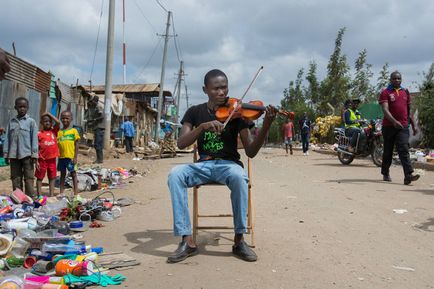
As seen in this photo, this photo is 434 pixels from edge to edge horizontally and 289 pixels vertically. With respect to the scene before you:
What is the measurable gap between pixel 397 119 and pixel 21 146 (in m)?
6.55

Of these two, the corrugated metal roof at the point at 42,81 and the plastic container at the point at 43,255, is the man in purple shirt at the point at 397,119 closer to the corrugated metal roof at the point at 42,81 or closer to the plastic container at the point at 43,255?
the plastic container at the point at 43,255

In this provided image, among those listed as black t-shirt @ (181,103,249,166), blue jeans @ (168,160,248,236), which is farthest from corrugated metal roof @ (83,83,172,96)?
blue jeans @ (168,160,248,236)

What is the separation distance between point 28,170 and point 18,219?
93.2 inches

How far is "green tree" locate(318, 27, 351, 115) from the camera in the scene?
28.4 meters

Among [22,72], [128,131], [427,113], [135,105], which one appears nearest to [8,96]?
[22,72]

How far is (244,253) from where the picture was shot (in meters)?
3.56

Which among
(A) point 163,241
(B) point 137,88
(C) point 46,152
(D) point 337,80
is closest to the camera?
(A) point 163,241

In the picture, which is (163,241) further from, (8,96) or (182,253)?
(8,96)

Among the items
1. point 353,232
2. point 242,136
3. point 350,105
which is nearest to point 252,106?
point 242,136

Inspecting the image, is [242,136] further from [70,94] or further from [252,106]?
[70,94]

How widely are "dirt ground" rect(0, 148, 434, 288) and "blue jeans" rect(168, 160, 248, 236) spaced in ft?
1.00

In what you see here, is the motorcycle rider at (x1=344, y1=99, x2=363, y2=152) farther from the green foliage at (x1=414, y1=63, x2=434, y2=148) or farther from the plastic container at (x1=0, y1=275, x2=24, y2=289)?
the plastic container at (x1=0, y1=275, x2=24, y2=289)

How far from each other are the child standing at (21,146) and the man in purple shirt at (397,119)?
6163mm

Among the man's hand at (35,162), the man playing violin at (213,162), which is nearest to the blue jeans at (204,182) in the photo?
the man playing violin at (213,162)
